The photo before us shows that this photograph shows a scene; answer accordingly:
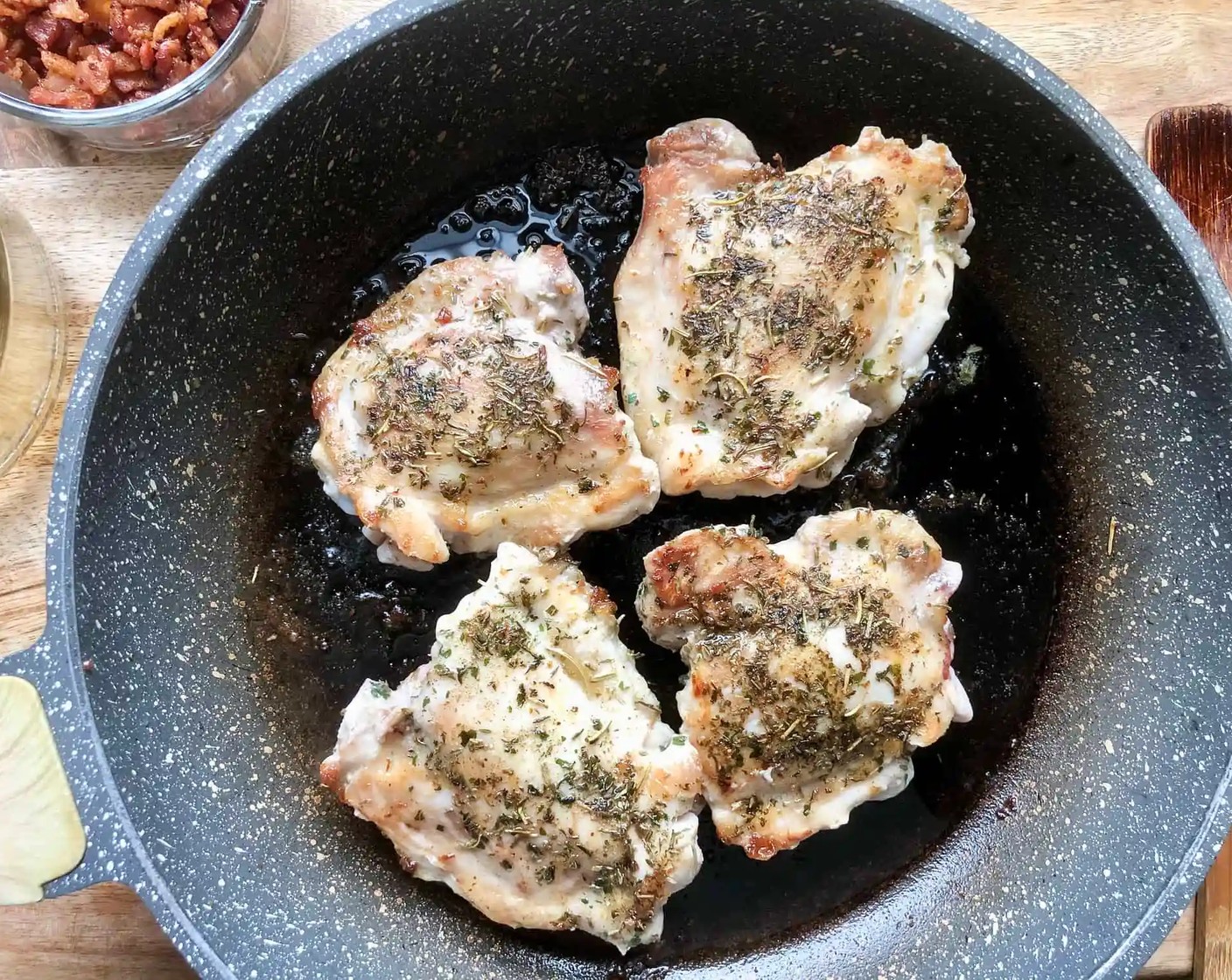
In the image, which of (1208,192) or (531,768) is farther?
(1208,192)

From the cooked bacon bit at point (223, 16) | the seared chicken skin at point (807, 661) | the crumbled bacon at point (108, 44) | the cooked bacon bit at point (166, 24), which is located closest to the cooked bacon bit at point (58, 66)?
the crumbled bacon at point (108, 44)

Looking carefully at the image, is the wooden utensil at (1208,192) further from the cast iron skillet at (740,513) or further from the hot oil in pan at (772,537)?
the hot oil in pan at (772,537)

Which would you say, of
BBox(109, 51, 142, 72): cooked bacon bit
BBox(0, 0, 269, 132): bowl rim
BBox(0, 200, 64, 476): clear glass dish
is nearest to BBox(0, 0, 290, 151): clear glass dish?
BBox(0, 0, 269, 132): bowl rim

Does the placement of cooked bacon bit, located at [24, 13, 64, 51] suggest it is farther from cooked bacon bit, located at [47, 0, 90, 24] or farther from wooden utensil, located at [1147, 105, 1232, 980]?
wooden utensil, located at [1147, 105, 1232, 980]

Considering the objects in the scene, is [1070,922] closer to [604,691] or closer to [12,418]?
[604,691]

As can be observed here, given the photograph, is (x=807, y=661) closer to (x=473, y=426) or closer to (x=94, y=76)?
(x=473, y=426)

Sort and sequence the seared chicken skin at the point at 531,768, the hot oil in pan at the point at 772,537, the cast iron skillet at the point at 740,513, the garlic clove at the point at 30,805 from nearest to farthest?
the garlic clove at the point at 30,805 → the seared chicken skin at the point at 531,768 → the cast iron skillet at the point at 740,513 → the hot oil in pan at the point at 772,537

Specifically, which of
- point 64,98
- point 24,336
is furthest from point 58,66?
point 24,336
